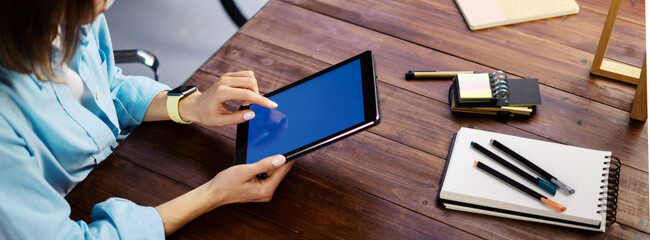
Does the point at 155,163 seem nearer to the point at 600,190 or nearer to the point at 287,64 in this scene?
the point at 287,64

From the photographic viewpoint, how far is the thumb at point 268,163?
38.5 inches

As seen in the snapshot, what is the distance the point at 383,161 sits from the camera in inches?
42.6

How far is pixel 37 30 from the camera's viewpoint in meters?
0.75

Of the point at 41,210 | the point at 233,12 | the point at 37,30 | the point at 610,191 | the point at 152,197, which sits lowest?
the point at 233,12

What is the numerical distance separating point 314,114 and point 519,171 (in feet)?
1.31

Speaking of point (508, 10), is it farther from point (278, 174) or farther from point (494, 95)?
point (278, 174)

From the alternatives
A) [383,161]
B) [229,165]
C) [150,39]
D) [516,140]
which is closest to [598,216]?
[516,140]

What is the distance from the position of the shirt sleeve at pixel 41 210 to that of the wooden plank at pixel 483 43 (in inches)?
23.8

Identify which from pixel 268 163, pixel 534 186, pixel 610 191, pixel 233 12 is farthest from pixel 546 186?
pixel 233 12

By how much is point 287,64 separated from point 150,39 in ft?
4.97

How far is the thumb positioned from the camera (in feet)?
3.21

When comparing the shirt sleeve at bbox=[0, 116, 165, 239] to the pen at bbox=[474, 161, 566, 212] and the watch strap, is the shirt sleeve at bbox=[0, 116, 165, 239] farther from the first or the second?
the pen at bbox=[474, 161, 566, 212]

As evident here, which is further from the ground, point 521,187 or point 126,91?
point 126,91

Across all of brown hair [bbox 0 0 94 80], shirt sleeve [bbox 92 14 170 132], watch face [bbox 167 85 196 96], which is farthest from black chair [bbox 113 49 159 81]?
brown hair [bbox 0 0 94 80]
